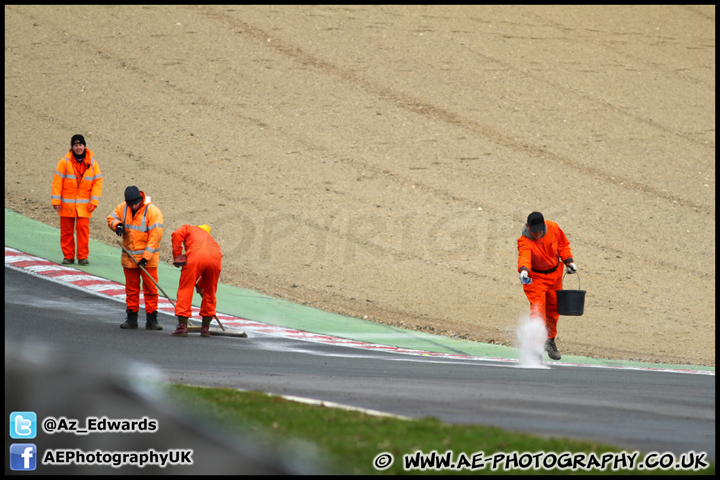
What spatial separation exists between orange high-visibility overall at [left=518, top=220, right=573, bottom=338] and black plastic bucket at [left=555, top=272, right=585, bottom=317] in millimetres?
274

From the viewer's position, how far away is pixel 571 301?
1087 cm

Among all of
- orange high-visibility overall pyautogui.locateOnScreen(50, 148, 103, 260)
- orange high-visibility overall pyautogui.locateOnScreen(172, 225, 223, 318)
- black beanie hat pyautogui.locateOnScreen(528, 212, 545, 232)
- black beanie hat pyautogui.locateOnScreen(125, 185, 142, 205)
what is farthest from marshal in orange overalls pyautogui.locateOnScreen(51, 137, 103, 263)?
black beanie hat pyautogui.locateOnScreen(528, 212, 545, 232)

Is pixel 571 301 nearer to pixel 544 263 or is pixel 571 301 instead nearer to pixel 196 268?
pixel 544 263

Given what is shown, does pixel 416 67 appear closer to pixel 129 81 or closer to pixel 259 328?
pixel 129 81

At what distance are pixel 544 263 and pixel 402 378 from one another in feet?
10.4

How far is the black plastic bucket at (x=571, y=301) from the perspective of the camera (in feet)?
35.4

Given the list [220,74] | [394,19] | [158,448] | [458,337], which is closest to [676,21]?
[394,19]

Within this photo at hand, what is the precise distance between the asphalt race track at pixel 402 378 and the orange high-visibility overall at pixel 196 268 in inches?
17.8

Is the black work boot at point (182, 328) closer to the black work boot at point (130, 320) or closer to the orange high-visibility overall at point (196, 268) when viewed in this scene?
the orange high-visibility overall at point (196, 268)

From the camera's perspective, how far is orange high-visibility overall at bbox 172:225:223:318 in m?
11.1

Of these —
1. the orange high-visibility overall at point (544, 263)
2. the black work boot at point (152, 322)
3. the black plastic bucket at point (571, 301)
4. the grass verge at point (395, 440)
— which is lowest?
the grass verge at point (395, 440)

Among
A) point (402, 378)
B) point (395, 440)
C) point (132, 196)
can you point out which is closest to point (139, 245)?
point (132, 196)

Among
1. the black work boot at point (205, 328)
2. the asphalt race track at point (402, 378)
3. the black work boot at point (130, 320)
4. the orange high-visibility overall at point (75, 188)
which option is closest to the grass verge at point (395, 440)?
the asphalt race track at point (402, 378)

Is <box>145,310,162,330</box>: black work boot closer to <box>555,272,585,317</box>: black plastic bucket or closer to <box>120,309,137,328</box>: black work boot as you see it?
<box>120,309,137,328</box>: black work boot
